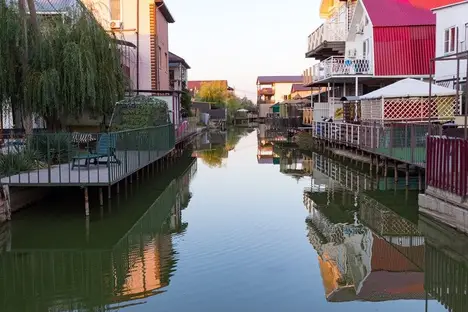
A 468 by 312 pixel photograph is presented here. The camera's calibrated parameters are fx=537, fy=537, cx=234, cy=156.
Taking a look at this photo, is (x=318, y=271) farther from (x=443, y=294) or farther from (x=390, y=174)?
(x=390, y=174)

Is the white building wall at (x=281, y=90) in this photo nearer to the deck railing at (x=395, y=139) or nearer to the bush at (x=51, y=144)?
the deck railing at (x=395, y=139)

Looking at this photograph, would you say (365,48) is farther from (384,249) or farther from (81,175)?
(384,249)

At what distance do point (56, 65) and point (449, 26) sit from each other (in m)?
17.4

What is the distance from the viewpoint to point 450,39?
78.0ft

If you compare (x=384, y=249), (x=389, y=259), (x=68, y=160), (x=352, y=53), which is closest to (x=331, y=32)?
(x=352, y=53)

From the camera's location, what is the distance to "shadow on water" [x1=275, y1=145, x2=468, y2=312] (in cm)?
785

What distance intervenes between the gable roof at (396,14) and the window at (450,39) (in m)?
5.44

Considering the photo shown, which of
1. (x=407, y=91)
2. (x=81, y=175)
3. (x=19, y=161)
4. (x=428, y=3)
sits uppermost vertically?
(x=428, y=3)

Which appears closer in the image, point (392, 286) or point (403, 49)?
point (392, 286)

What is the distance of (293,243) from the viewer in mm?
10352

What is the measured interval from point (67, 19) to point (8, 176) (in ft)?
20.7

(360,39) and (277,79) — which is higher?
(277,79)

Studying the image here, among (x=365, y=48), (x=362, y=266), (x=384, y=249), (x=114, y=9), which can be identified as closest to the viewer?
(x=362, y=266)

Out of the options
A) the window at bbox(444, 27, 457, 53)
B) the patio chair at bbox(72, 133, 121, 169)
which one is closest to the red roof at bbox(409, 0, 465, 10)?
the window at bbox(444, 27, 457, 53)
